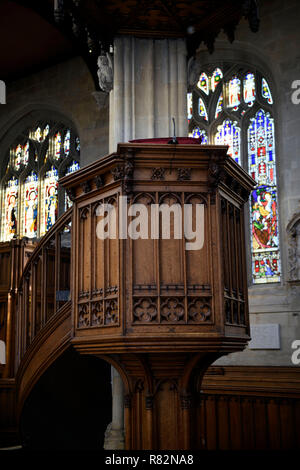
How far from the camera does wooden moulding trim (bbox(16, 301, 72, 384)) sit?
5.25 meters

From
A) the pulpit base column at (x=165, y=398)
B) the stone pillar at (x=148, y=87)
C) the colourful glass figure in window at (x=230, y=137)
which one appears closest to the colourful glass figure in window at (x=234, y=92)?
the colourful glass figure in window at (x=230, y=137)

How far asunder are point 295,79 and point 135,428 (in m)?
6.49

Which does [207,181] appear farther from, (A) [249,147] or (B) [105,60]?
(A) [249,147]

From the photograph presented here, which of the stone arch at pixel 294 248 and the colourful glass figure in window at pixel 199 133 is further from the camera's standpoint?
the colourful glass figure in window at pixel 199 133

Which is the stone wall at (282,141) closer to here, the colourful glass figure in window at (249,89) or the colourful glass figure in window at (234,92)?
the colourful glass figure in window at (249,89)

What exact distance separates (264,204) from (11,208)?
20.6 ft

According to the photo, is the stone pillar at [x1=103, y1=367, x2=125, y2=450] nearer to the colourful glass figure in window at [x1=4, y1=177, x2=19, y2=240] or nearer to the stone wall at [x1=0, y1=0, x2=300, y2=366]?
the stone wall at [x1=0, y1=0, x2=300, y2=366]

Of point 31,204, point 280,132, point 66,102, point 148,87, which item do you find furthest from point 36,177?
point 148,87

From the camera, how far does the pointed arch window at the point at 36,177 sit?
12.4 m

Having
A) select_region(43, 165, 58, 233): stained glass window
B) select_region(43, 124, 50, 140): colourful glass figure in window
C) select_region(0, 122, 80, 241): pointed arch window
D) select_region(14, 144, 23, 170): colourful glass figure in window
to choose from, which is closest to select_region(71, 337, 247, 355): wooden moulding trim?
select_region(0, 122, 80, 241): pointed arch window

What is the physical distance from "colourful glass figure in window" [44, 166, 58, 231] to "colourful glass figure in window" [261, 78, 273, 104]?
190 inches

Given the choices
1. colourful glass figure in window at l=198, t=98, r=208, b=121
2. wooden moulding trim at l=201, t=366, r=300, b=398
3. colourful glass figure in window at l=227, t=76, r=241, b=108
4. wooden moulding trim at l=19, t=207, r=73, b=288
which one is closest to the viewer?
wooden moulding trim at l=19, t=207, r=73, b=288

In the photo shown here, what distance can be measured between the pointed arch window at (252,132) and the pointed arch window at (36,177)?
10.6 ft

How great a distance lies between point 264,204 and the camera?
9.38m
